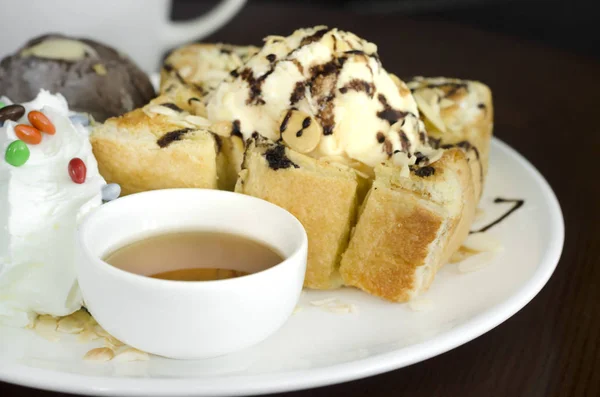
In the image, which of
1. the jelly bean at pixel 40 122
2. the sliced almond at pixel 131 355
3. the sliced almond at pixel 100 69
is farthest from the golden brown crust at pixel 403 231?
the sliced almond at pixel 100 69

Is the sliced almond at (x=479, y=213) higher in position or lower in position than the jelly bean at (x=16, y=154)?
lower

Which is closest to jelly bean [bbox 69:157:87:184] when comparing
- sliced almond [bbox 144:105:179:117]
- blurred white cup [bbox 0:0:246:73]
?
sliced almond [bbox 144:105:179:117]

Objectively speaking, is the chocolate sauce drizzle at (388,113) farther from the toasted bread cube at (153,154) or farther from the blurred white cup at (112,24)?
the blurred white cup at (112,24)

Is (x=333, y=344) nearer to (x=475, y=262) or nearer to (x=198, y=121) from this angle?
(x=475, y=262)

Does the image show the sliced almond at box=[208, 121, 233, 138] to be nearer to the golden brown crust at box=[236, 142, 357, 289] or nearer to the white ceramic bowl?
the golden brown crust at box=[236, 142, 357, 289]

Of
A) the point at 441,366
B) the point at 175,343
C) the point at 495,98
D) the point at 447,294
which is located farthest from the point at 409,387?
the point at 495,98

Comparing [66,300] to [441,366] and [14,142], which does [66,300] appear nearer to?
[14,142]
